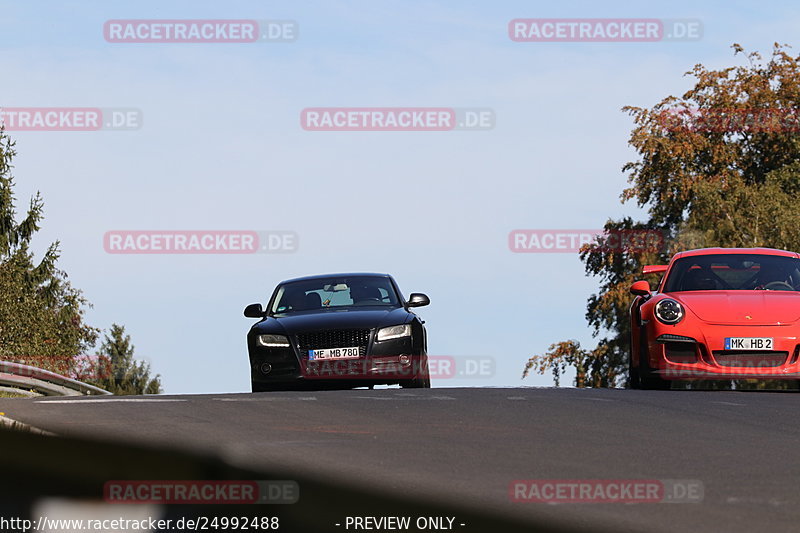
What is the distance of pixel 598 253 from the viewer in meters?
47.8

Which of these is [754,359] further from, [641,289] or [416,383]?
[416,383]

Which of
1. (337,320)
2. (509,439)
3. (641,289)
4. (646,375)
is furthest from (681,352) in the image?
(509,439)

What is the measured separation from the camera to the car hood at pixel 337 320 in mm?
17453

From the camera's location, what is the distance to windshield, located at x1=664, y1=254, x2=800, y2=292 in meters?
16.7

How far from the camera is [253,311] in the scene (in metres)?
18.8

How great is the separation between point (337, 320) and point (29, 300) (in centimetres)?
3324

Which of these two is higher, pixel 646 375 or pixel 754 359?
pixel 754 359

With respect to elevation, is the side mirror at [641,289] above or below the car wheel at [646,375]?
above

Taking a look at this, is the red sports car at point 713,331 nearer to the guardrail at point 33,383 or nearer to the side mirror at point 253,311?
the side mirror at point 253,311

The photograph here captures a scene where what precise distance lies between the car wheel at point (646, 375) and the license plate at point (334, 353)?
338 centimetres

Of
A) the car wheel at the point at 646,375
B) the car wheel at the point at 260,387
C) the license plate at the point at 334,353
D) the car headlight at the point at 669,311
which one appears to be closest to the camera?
the car headlight at the point at 669,311

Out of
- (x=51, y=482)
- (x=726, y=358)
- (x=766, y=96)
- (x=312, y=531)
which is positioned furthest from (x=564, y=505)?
(x=766, y=96)

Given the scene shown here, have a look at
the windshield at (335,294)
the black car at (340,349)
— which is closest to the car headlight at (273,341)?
the black car at (340,349)

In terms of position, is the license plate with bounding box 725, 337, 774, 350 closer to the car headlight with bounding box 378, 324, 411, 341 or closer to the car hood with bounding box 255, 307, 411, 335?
the car headlight with bounding box 378, 324, 411, 341
